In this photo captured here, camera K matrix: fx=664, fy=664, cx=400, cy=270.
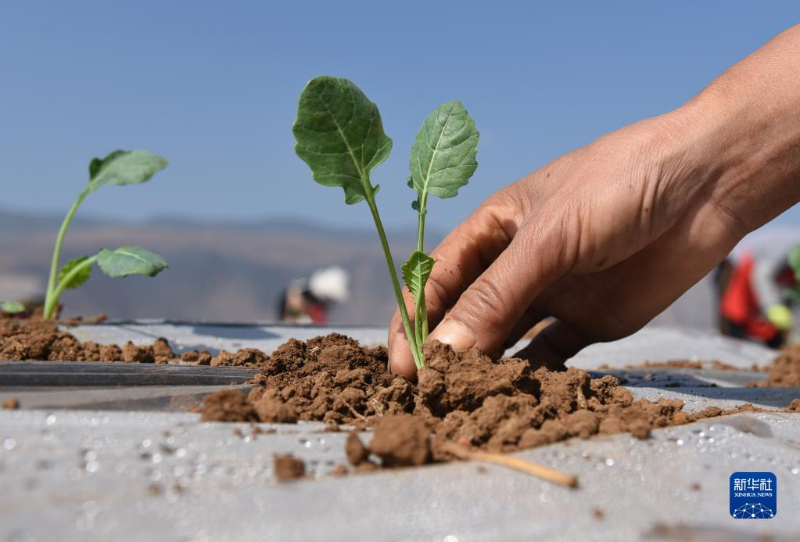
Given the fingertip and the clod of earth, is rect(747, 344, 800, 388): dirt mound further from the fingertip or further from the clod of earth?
the fingertip

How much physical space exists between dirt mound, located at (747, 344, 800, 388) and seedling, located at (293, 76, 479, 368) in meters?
1.31

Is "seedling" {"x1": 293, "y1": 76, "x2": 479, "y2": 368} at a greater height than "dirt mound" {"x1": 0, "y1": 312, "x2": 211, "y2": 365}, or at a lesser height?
greater

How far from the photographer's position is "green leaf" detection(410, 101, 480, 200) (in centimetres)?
137

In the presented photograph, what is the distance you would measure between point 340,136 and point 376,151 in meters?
0.09

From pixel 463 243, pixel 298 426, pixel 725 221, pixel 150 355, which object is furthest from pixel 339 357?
pixel 725 221

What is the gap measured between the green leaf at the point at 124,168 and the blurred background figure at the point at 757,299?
4.80m

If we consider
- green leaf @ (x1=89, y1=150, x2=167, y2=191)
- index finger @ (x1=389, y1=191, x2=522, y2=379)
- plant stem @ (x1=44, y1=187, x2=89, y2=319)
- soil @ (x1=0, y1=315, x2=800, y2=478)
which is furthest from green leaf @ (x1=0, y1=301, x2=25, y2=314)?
index finger @ (x1=389, y1=191, x2=522, y2=379)

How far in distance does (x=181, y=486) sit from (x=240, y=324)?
6.85 ft

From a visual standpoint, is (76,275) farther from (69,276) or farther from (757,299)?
(757,299)

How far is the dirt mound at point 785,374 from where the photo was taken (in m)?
2.24

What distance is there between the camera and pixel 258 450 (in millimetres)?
946

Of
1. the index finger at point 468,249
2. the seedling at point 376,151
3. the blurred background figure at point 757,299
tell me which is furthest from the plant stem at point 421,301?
the blurred background figure at point 757,299

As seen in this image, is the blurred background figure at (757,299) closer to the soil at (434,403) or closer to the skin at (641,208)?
the skin at (641,208)

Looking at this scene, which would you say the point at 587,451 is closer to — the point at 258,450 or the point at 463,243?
the point at 258,450
